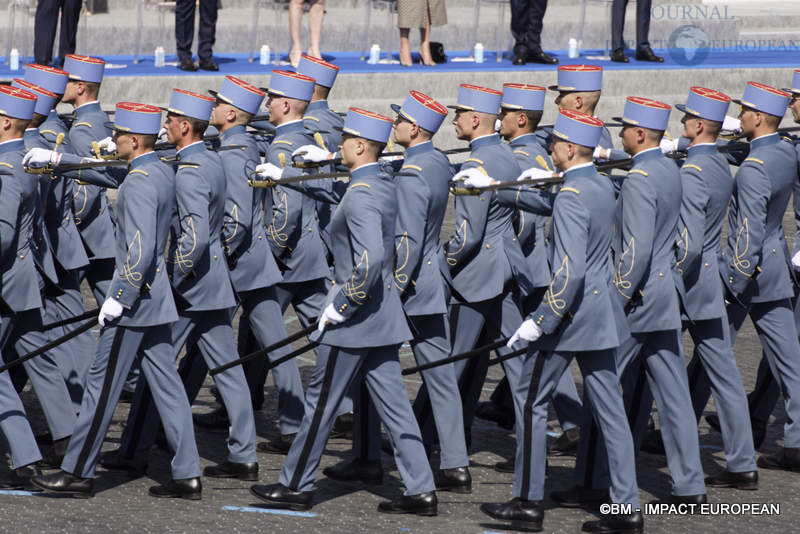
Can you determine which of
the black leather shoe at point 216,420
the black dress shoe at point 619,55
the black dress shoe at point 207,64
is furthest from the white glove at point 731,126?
the black dress shoe at point 619,55

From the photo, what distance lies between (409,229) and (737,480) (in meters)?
1.97

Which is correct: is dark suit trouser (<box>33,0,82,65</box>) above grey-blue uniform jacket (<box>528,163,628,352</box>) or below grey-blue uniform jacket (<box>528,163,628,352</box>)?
above

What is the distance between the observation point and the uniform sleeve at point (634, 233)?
21.2 feet

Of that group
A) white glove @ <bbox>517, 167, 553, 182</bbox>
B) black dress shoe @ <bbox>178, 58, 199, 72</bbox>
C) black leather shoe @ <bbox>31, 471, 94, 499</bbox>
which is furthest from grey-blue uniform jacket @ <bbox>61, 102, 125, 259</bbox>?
black dress shoe @ <bbox>178, 58, 199, 72</bbox>

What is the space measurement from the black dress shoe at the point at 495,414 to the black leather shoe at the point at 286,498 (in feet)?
5.82

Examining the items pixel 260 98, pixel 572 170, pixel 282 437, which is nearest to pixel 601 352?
pixel 572 170

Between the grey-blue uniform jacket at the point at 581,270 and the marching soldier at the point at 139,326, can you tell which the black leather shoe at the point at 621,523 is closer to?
the grey-blue uniform jacket at the point at 581,270

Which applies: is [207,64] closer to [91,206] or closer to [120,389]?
[91,206]

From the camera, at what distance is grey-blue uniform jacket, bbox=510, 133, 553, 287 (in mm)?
7539

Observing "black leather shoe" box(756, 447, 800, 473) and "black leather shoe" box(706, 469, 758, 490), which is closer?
"black leather shoe" box(706, 469, 758, 490)

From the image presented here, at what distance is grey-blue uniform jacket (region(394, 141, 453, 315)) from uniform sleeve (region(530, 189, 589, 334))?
818 millimetres

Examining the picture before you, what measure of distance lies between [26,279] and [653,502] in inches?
120

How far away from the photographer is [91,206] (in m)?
8.12

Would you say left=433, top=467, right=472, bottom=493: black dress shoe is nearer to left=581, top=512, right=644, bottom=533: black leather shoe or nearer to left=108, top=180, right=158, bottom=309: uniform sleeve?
left=581, top=512, right=644, bottom=533: black leather shoe
